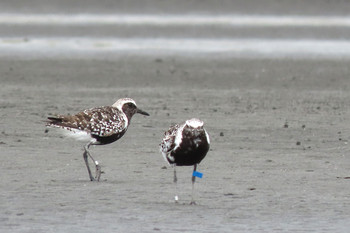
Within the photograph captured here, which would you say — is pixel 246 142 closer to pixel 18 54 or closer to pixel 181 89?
pixel 181 89

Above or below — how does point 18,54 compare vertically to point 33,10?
below

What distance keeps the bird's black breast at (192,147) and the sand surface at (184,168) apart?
1.55ft

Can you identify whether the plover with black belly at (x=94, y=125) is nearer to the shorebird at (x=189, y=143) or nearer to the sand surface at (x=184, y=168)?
the sand surface at (x=184, y=168)

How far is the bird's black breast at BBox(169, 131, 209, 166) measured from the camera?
10.5m

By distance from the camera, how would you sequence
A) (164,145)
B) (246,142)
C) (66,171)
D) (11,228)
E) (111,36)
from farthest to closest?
(111,36)
(246,142)
(66,171)
(164,145)
(11,228)

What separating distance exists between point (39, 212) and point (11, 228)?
0.75 m

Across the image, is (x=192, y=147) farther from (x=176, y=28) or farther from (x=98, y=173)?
(x=176, y=28)

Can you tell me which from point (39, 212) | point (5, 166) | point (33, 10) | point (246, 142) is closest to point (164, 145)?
point (39, 212)

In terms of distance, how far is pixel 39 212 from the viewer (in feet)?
33.1

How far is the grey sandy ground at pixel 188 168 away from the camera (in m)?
9.93

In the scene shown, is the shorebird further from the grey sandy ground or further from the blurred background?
the blurred background

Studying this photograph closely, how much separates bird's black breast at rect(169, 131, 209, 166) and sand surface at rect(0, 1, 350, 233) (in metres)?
0.47

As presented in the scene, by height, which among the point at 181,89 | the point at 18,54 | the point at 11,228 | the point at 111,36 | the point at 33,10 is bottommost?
the point at 11,228

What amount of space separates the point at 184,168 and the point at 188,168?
5 centimetres
